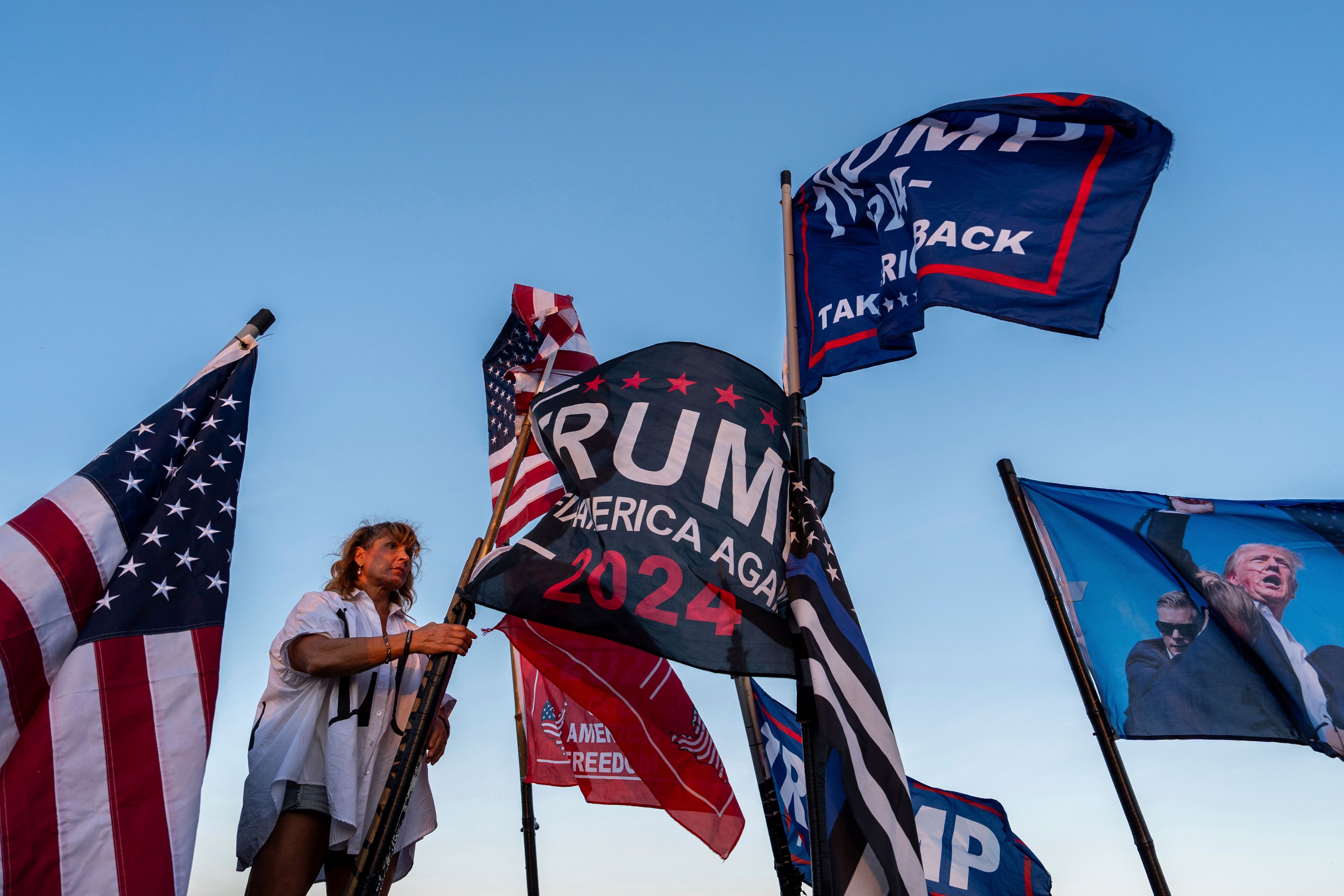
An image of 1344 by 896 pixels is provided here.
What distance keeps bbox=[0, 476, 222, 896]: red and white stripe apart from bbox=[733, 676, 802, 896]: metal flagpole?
10.3 feet

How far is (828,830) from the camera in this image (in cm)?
476

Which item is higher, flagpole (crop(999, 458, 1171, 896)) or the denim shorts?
flagpole (crop(999, 458, 1171, 896))

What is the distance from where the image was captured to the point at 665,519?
5.37 m

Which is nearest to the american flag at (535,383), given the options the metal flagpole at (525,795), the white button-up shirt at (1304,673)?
the metal flagpole at (525,795)

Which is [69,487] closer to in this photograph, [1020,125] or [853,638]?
[853,638]

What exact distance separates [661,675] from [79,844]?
147 inches

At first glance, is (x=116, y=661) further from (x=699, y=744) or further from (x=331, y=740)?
(x=699, y=744)

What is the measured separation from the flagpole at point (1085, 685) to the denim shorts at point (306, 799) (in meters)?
4.52

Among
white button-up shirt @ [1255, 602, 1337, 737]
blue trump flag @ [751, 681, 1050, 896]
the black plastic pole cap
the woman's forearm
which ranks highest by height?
the black plastic pole cap

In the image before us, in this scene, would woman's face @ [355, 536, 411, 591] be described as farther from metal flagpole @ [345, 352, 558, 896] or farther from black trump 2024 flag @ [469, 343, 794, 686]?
black trump 2024 flag @ [469, 343, 794, 686]

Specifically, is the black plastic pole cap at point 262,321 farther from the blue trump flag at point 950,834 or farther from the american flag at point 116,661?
the blue trump flag at point 950,834

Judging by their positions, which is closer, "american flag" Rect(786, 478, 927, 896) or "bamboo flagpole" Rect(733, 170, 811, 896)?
"american flag" Rect(786, 478, 927, 896)

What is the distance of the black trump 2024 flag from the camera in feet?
16.3

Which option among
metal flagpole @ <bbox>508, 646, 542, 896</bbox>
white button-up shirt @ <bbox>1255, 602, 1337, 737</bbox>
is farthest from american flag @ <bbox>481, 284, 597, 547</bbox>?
white button-up shirt @ <bbox>1255, 602, 1337, 737</bbox>
